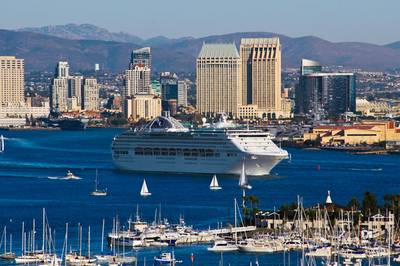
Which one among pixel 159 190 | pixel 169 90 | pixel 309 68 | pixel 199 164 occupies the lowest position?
pixel 159 190

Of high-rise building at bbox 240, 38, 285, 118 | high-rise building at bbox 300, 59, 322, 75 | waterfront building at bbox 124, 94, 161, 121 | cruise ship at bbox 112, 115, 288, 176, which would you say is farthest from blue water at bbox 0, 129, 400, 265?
high-rise building at bbox 300, 59, 322, 75

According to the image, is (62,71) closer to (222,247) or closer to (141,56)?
(141,56)

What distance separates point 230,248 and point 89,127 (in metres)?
85.1

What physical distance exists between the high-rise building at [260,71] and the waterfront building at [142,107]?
6.54 meters

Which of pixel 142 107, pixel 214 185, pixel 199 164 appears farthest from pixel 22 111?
pixel 214 185

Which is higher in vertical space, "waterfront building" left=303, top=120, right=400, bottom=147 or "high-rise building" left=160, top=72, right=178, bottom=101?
"high-rise building" left=160, top=72, right=178, bottom=101

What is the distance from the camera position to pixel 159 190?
151 feet

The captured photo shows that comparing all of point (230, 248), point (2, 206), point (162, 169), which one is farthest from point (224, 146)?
point (230, 248)

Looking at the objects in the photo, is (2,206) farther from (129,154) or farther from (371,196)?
(129,154)

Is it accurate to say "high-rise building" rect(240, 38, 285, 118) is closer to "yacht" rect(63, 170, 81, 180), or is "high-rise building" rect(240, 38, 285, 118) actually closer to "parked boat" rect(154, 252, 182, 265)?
"yacht" rect(63, 170, 81, 180)

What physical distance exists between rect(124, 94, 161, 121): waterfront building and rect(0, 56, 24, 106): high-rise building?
17.4 m

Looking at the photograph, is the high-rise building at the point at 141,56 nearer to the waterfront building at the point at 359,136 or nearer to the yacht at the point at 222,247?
the waterfront building at the point at 359,136

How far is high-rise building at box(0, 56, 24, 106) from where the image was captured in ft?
449

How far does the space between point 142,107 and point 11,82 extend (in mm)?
22957
